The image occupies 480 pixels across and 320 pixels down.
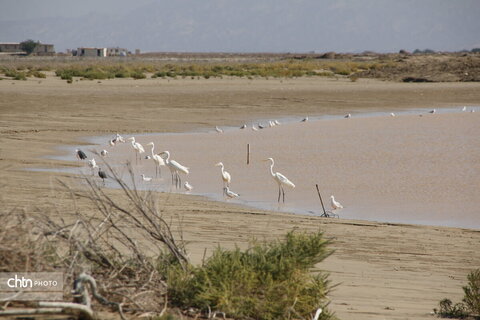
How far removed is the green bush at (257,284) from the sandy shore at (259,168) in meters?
0.33

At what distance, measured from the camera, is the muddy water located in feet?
45.0

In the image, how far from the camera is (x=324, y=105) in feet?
115

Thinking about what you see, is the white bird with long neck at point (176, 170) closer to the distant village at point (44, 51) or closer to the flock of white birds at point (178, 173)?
the flock of white birds at point (178, 173)

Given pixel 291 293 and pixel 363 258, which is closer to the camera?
pixel 291 293

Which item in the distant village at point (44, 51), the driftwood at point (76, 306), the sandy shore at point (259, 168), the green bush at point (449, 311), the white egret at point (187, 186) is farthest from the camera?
the distant village at point (44, 51)

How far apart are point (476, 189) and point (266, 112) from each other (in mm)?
16626

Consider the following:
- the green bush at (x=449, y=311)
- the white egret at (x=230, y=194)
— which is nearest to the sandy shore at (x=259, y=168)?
the green bush at (x=449, y=311)

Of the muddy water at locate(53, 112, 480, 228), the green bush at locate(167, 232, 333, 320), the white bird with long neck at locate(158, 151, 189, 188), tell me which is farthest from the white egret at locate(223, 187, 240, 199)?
the green bush at locate(167, 232, 333, 320)

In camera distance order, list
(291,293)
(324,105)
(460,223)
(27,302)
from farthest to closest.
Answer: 1. (324,105)
2. (460,223)
3. (291,293)
4. (27,302)

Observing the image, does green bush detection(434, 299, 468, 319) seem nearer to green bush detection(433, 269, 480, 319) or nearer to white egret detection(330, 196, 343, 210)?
green bush detection(433, 269, 480, 319)

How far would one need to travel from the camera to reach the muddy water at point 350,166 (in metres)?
13.7

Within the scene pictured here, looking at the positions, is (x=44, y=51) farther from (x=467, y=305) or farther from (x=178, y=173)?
(x=467, y=305)

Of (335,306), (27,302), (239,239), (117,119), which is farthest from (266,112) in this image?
(27,302)

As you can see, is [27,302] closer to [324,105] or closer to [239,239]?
[239,239]
